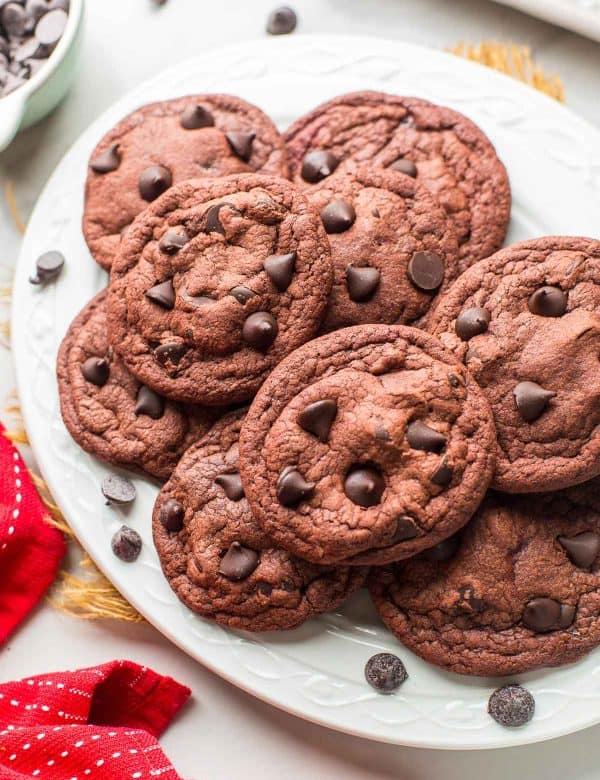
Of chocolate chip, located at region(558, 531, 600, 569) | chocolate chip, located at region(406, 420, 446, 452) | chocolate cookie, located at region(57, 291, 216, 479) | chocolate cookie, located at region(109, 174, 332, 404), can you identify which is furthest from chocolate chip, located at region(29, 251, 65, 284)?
chocolate chip, located at region(558, 531, 600, 569)

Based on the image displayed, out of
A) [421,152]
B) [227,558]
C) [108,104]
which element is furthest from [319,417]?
[108,104]

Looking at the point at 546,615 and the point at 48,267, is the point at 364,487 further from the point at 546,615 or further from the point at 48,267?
the point at 48,267

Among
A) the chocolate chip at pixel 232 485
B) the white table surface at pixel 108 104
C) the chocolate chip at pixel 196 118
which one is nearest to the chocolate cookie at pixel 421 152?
the chocolate chip at pixel 196 118

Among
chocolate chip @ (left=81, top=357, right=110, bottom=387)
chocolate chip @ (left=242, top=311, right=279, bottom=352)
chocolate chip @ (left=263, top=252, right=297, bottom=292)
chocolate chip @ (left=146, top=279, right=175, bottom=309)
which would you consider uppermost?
chocolate chip @ (left=263, top=252, right=297, bottom=292)

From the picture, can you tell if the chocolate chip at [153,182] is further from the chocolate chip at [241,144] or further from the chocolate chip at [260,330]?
the chocolate chip at [260,330]

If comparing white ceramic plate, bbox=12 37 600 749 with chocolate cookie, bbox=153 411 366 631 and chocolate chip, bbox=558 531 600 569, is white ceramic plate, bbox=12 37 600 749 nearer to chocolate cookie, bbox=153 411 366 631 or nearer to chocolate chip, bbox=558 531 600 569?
chocolate cookie, bbox=153 411 366 631

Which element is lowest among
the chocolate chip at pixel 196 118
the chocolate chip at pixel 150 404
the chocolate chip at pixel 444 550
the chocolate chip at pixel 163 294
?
the chocolate chip at pixel 444 550

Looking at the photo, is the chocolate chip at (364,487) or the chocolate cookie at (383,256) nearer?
the chocolate chip at (364,487)

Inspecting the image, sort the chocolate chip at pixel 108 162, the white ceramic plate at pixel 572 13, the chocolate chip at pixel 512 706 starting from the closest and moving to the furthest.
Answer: the chocolate chip at pixel 512 706 < the chocolate chip at pixel 108 162 < the white ceramic plate at pixel 572 13
